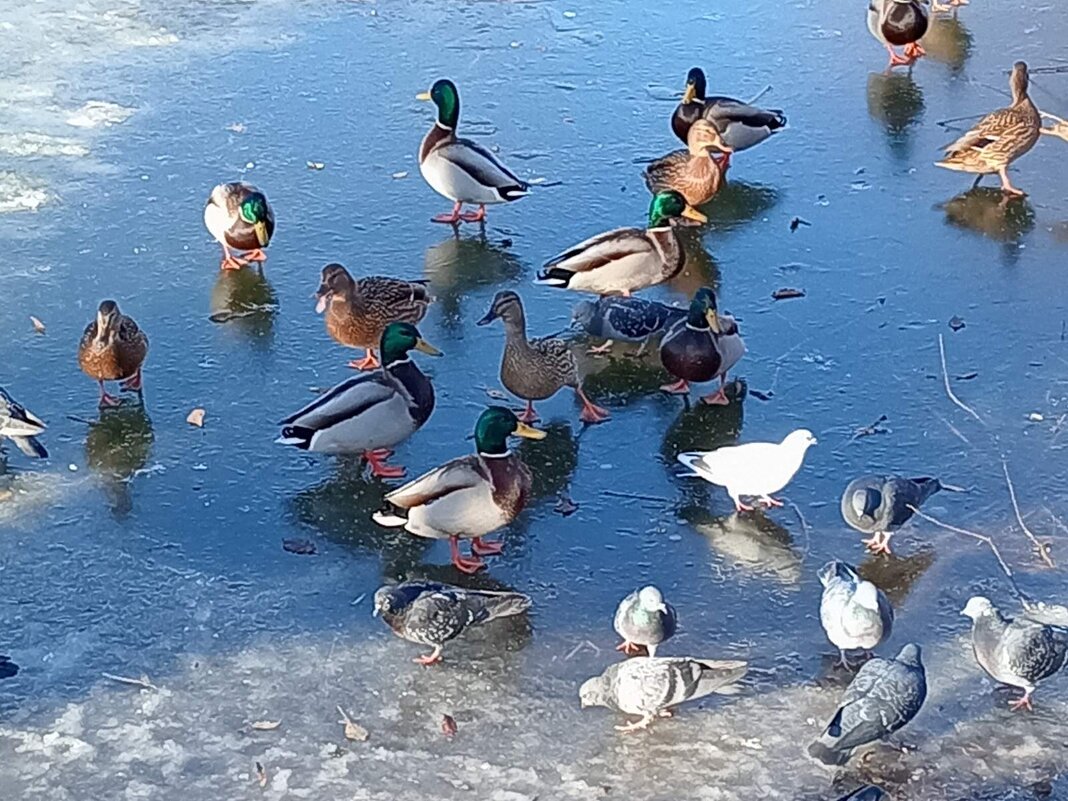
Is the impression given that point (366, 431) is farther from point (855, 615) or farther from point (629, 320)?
point (855, 615)

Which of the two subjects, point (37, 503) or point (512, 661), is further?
point (37, 503)

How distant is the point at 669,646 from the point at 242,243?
317 centimetres

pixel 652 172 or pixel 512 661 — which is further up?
pixel 652 172

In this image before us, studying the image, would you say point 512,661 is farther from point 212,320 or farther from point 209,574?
point 212,320

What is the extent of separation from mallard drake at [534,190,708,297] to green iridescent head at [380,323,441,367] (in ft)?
3.46

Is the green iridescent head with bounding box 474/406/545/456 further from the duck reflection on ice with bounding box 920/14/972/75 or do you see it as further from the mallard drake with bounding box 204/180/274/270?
the duck reflection on ice with bounding box 920/14/972/75

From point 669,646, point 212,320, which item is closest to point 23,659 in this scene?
point 669,646

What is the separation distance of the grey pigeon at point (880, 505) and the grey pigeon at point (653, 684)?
822 mm

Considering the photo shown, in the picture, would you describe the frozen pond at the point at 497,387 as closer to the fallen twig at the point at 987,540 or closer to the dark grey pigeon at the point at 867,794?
the fallen twig at the point at 987,540

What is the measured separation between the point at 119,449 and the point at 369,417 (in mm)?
903

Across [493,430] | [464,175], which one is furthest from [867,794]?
[464,175]

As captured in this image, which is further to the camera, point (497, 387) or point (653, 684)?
point (497, 387)

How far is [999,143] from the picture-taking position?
7.78 meters

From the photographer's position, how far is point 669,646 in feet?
15.5
